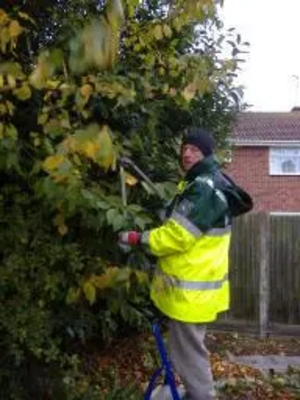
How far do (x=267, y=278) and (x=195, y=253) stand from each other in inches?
236

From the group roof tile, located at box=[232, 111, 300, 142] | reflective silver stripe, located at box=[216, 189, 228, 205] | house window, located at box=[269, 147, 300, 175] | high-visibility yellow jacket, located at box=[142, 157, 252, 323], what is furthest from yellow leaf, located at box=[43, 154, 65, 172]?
house window, located at box=[269, 147, 300, 175]

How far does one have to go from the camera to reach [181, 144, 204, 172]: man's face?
4876 millimetres

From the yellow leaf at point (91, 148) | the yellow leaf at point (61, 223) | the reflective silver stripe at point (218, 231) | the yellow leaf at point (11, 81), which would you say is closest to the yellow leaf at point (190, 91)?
the reflective silver stripe at point (218, 231)

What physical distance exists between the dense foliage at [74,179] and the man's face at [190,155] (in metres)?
0.23

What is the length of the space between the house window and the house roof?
337 millimetres

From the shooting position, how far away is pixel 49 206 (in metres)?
4.64

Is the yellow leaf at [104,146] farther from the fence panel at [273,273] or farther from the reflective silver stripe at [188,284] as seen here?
the fence panel at [273,273]

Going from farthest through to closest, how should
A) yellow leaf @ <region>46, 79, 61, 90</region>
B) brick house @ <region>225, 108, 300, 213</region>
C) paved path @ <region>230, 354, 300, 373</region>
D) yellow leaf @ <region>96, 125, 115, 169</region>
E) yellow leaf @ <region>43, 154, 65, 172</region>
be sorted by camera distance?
brick house @ <region>225, 108, 300, 213</region>
paved path @ <region>230, 354, 300, 373</region>
yellow leaf @ <region>46, 79, 61, 90</region>
yellow leaf @ <region>43, 154, 65, 172</region>
yellow leaf @ <region>96, 125, 115, 169</region>

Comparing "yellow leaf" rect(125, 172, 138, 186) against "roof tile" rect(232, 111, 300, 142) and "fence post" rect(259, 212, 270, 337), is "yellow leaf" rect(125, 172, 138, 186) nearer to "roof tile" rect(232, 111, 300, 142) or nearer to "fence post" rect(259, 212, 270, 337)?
"fence post" rect(259, 212, 270, 337)

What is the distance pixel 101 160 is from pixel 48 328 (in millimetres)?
2459

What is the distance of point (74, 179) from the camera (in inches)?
152

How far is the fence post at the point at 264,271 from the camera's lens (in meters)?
10.5

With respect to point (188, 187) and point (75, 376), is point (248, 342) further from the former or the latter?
point (188, 187)

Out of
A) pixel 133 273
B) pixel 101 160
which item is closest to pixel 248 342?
pixel 133 273
